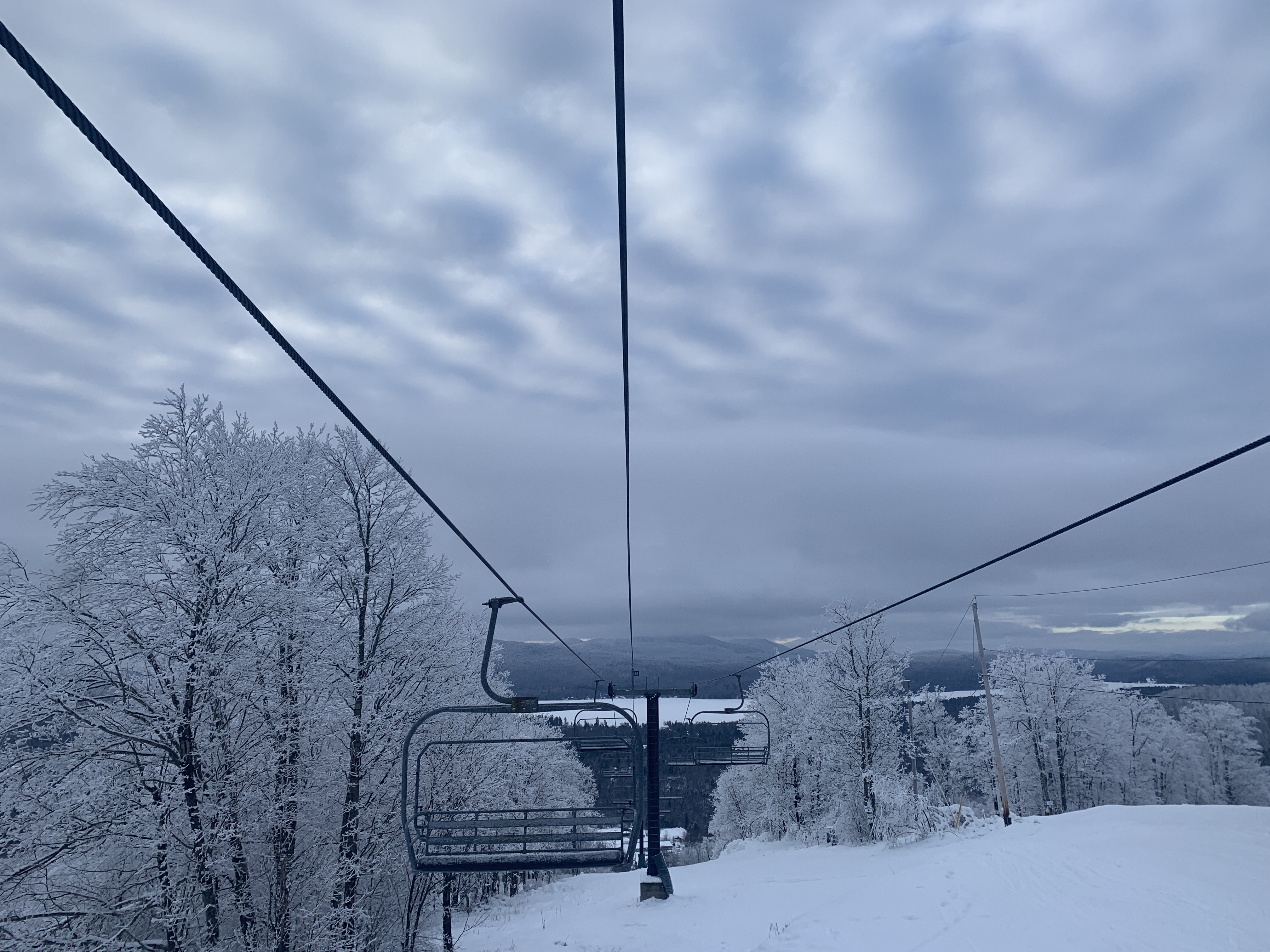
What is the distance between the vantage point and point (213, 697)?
11.5m

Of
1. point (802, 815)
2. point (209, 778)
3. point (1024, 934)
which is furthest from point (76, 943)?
point (802, 815)

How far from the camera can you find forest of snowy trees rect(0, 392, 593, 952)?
1050 cm

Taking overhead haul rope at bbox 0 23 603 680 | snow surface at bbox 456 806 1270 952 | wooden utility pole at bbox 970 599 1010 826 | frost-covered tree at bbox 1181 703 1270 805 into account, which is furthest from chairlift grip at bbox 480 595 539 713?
frost-covered tree at bbox 1181 703 1270 805

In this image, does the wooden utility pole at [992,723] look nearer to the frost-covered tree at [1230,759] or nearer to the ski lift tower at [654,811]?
the ski lift tower at [654,811]

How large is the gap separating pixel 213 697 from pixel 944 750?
60.6m

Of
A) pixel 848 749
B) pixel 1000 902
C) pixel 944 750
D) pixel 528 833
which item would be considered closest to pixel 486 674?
pixel 528 833

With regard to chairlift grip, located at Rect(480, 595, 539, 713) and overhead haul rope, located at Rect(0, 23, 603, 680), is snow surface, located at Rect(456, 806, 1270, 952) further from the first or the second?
overhead haul rope, located at Rect(0, 23, 603, 680)

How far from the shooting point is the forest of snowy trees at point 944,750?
108ft

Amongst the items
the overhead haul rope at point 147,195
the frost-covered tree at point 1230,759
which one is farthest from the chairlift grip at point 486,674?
the frost-covered tree at point 1230,759

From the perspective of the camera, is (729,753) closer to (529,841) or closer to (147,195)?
(529,841)

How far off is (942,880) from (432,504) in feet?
60.4

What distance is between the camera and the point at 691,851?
5591 centimetres

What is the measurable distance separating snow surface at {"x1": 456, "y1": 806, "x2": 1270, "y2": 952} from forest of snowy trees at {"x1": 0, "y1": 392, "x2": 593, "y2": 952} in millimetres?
6072

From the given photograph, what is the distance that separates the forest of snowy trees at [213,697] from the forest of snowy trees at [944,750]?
24.5 metres
